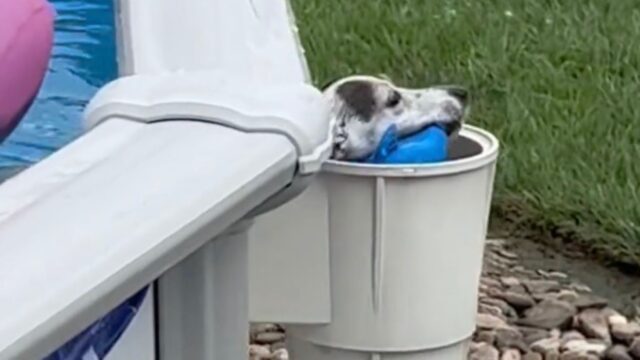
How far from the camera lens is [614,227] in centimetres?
312

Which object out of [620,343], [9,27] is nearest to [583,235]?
[620,343]

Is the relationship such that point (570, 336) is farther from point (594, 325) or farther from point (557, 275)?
point (557, 275)

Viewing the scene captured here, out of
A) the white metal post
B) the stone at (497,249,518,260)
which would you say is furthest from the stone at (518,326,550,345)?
the white metal post

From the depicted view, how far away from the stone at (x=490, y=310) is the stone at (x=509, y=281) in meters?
0.11

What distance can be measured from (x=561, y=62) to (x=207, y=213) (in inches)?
118

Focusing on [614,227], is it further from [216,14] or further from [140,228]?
[140,228]

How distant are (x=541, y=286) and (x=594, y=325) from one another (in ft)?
0.66

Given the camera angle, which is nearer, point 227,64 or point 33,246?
point 33,246

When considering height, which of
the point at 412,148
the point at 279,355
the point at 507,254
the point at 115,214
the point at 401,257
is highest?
the point at 115,214

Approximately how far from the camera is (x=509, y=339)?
2.88 metres

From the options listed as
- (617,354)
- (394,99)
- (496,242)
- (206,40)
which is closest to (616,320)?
(617,354)

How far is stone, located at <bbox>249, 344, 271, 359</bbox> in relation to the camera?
2.82 metres

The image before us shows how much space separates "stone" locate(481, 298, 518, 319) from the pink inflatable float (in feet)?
6.25

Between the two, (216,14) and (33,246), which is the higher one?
(216,14)
